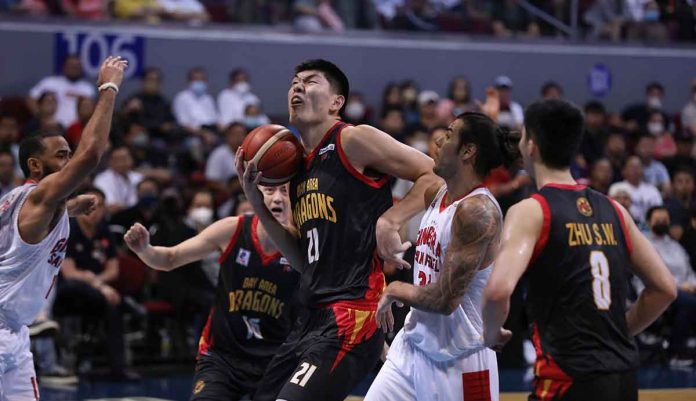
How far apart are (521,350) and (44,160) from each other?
726 centimetres

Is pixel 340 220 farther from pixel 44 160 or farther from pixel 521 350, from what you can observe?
pixel 521 350

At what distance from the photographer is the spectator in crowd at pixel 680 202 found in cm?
1359

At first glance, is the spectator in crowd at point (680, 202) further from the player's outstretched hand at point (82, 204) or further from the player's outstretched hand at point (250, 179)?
the player's outstretched hand at point (82, 204)

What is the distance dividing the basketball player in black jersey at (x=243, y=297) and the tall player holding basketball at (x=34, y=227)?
2.08 ft

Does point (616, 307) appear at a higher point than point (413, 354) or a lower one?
higher

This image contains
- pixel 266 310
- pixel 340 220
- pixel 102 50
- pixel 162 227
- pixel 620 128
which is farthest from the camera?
pixel 620 128

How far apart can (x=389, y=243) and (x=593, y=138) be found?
10.9m

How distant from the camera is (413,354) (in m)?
5.44

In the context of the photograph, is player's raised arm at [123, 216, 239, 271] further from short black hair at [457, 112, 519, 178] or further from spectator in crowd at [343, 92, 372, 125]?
spectator in crowd at [343, 92, 372, 125]

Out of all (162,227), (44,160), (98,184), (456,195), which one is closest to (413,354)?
(456,195)

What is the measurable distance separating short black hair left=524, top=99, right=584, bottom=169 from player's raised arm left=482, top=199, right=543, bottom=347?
22 centimetres

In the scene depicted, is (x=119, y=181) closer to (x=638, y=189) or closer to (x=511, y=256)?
(x=638, y=189)

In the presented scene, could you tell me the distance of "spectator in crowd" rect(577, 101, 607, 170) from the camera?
15412 millimetres

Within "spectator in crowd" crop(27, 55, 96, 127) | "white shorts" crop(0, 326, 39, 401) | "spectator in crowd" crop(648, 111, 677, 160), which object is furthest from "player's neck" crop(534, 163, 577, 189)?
"spectator in crowd" crop(648, 111, 677, 160)
